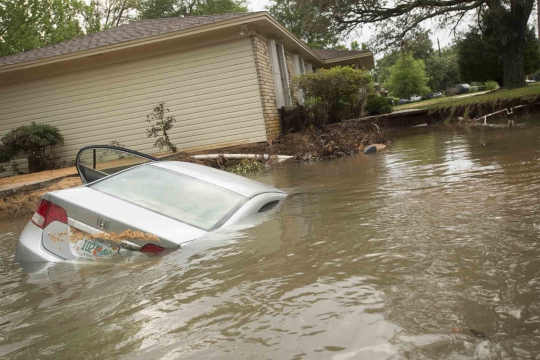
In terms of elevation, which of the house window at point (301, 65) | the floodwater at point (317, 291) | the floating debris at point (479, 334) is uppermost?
the house window at point (301, 65)

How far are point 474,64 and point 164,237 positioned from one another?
102ft

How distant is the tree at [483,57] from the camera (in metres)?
28.8

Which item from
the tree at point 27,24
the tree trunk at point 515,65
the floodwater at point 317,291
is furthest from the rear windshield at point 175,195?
the tree at point 27,24

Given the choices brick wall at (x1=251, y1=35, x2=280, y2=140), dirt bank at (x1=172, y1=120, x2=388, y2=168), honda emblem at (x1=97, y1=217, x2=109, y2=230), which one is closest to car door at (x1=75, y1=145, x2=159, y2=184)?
honda emblem at (x1=97, y1=217, x2=109, y2=230)

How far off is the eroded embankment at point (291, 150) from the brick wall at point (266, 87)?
0.48 m

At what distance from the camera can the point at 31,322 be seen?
258cm

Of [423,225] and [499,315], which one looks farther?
[423,225]

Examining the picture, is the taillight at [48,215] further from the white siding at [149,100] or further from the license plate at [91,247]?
the white siding at [149,100]

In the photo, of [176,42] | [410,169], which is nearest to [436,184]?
[410,169]

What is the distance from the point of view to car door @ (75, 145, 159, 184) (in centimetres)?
423

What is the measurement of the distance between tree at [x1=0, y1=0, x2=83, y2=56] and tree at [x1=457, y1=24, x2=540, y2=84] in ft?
82.4

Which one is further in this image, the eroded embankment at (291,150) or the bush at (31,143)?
the bush at (31,143)

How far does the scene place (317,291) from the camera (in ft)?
7.95

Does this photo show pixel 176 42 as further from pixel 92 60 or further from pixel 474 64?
pixel 474 64
